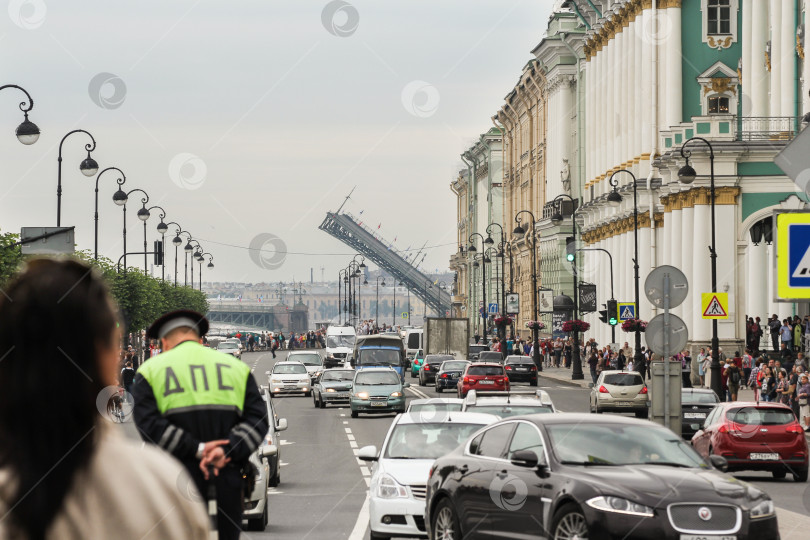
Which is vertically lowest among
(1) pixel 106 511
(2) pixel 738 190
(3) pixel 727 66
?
(1) pixel 106 511

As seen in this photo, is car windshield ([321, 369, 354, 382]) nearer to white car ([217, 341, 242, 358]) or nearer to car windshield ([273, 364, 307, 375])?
car windshield ([273, 364, 307, 375])

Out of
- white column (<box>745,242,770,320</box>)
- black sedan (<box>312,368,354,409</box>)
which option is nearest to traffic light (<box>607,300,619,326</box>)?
white column (<box>745,242,770,320</box>)

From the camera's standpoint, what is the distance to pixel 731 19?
2788 inches

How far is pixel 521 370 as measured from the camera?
61.0 m

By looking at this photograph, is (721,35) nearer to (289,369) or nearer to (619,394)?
(289,369)

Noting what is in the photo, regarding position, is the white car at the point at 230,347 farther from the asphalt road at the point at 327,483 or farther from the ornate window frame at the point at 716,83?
the asphalt road at the point at 327,483

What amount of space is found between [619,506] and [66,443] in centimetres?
839

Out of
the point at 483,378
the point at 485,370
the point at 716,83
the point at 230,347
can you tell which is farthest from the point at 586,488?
the point at 230,347

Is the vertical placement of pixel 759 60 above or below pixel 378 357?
above

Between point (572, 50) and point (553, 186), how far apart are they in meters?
9.91

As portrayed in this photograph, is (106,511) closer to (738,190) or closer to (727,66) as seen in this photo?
(738,190)

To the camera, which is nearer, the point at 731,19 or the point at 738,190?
the point at 738,190

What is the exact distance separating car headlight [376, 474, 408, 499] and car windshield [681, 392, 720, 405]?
18.3 meters

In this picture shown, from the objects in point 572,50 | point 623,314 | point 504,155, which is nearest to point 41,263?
point 623,314
